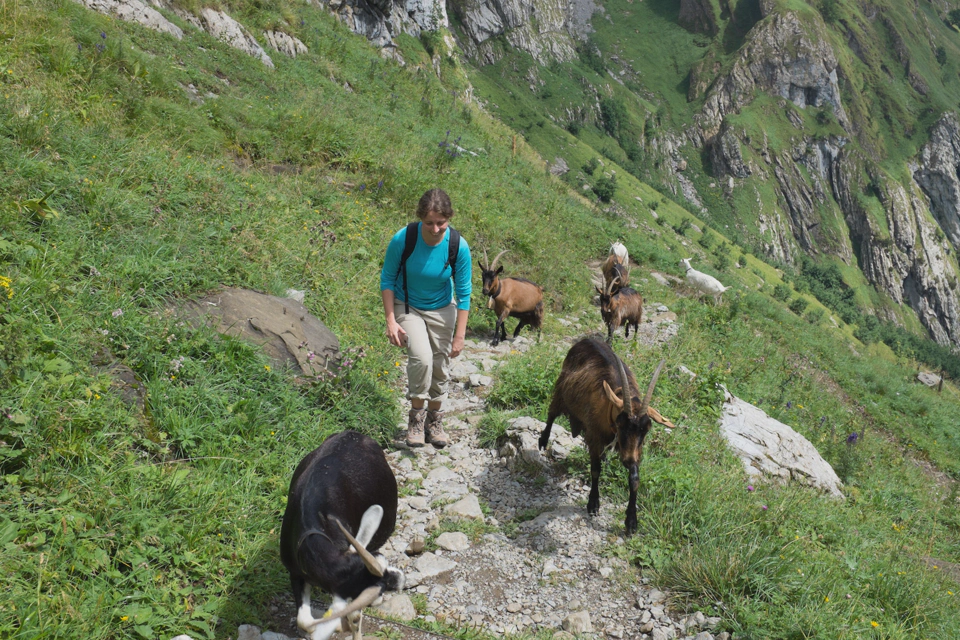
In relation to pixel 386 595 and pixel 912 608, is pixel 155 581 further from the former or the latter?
pixel 912 608

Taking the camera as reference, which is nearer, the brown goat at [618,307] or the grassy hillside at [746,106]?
the brown goat at [618,307]

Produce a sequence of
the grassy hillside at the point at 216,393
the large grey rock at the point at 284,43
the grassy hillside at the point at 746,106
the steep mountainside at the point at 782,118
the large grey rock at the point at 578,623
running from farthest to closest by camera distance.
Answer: the steep mountainside at the point at 782,118 → the grassy hillside at the point at 746,106 → the large grey rock at the point at 284,43 → the large grey rock at the point at 578,623 → the grassy hillside at the point at 216,393

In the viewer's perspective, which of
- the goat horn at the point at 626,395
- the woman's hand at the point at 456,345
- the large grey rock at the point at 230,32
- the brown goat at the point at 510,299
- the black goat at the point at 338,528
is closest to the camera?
the black goat at the point at 338,528

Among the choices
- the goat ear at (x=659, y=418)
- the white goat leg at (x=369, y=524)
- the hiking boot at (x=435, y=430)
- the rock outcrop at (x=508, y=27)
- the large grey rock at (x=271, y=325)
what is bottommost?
the hiking boot at (x=435, y=430)

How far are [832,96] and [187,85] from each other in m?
132

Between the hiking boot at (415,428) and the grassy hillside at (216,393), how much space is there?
295mm

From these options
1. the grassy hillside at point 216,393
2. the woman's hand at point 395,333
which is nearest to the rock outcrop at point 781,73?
the grassy hillside at point 216,393

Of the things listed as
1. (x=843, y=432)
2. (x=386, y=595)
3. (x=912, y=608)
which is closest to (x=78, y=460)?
(x=386, y=595)

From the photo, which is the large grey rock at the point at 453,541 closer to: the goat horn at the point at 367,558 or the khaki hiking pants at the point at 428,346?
the khaki hiking pants at the point at 428,346

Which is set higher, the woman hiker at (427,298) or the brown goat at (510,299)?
the woman hiker at (427,298)

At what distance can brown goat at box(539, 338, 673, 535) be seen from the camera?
436 centimetres

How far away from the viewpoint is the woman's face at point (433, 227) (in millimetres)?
4570

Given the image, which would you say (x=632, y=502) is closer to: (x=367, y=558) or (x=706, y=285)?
(x=367, y=558)

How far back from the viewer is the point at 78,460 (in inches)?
134
